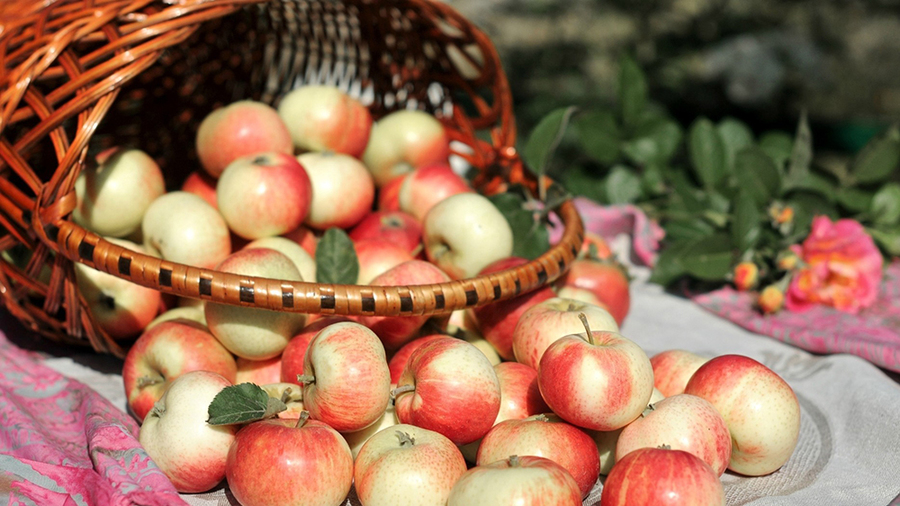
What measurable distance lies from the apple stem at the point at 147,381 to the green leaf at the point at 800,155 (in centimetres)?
164

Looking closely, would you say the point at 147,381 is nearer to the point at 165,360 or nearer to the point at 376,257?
the point at 165,360

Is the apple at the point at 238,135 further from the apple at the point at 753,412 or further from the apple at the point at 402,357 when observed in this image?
the apple at the point at 753,412

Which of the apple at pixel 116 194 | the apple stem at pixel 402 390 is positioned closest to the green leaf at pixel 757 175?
the apple stem at pixel 402 390

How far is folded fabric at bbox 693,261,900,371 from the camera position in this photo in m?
1.47

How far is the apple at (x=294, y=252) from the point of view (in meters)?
1.36

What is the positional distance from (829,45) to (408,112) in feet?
11.1

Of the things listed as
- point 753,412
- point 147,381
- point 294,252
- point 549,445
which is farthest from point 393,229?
point 753,412

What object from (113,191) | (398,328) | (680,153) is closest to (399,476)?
(398,328)

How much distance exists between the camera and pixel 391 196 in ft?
5.76

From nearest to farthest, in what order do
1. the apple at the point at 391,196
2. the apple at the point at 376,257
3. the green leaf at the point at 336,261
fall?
the green leaf at the point at 336,261 → the apple at the point at 376,257 → the apple at the point at 391,196

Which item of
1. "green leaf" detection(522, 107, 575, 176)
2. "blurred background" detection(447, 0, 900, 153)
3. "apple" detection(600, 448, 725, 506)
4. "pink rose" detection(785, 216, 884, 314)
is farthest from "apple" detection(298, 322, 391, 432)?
"blurred background" detection(447, 0, 900, 153)

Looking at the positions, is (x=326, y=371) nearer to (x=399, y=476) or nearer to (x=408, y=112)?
(x=399, y=476)

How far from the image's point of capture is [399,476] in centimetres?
90

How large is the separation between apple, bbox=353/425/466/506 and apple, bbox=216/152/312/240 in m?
0.57
